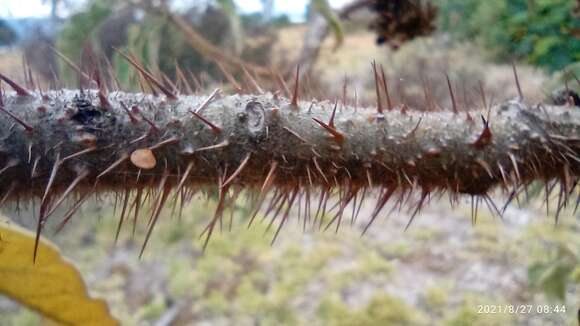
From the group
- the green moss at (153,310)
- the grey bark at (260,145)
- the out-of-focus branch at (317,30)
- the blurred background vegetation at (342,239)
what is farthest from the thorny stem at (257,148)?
the green moss at (153,310)

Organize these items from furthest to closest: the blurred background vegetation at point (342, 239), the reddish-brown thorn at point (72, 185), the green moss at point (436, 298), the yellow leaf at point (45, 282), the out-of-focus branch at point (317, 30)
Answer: the out-of-focus branch at point (317, 30) → the green moss at point (436, 298) → the blurred background vegetation at point (342, 239) → the yellow leaf at point (45, 282) → the reddish-brown thorn at point (72, 185)

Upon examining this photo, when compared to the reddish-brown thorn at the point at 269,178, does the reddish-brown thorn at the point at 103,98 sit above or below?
above

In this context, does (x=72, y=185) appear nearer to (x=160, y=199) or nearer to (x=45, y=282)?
(x=160, y=199)

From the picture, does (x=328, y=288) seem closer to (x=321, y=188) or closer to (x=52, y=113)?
(x=321, y=188)

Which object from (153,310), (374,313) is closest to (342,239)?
(374,313)

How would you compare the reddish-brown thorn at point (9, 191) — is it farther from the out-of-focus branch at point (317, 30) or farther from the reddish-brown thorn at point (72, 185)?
the out-of-focus branch at point (317, 30)

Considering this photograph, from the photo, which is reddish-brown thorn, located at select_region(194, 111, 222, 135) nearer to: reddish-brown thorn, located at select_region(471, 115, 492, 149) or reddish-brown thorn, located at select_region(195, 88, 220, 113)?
reddish-brown thorn, located at select_region(195, 88, 220, 113)

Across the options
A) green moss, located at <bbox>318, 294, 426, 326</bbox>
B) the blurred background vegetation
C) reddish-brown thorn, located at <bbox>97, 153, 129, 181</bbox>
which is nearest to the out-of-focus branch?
the blurred background vegetation

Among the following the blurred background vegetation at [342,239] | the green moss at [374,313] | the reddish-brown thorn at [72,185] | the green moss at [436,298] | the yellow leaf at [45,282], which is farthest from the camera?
the green moss at [374,313]
